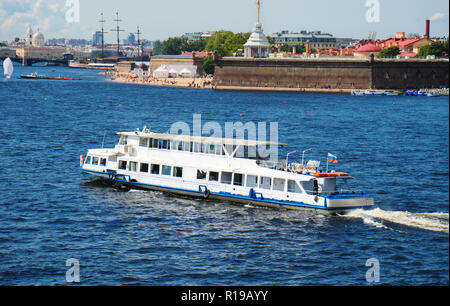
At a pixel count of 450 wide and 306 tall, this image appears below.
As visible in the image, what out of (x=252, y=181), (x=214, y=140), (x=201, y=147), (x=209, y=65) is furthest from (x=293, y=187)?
(x=209, y=65)

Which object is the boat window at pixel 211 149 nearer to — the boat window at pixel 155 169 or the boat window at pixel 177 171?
the boat window at pixel 177 171

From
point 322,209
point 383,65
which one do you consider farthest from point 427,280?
point 383,65

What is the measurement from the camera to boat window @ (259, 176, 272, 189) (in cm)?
3406

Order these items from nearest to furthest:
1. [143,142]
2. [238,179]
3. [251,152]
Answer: [238,179] < [251,152] < [143,142]

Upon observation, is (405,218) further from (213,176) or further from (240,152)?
(213,176)

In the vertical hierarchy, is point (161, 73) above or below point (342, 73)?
above

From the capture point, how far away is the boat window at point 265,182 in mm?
34062

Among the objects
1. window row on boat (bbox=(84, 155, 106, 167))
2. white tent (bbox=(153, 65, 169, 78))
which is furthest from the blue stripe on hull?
white tent (bbox=(153, 65, 169, 78))

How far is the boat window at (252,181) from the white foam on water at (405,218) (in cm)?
484

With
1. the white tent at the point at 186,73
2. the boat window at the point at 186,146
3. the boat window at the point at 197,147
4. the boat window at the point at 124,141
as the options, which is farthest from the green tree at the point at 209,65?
the boat window at the point at 197,147

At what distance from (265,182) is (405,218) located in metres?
6.82

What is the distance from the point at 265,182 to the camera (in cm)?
3416
